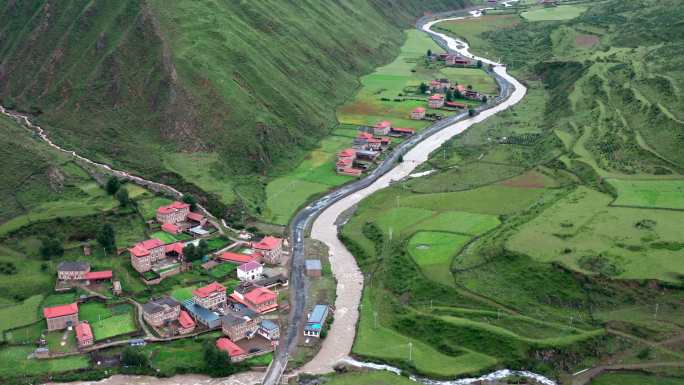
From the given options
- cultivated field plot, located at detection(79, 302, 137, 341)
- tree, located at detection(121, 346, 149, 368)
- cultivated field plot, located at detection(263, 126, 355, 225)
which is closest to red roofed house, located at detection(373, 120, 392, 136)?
cultivated field plot, located at detection(263, 126, 355, 225)

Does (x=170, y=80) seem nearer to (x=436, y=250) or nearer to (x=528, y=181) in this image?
(x=436, y=250)

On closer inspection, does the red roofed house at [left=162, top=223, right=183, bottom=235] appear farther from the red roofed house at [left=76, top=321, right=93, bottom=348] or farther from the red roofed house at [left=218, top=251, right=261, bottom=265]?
the red roofed house at [left=76, top=321, right=93, bottom=348]

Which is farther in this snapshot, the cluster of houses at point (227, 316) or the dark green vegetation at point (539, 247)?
the cluster of houses at point (227, 316)


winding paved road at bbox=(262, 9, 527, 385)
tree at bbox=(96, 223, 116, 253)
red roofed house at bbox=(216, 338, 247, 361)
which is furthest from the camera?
tree at bbox=(96, 223, 116, 253)

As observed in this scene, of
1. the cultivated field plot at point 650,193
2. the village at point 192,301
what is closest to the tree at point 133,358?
the village at point 192,301

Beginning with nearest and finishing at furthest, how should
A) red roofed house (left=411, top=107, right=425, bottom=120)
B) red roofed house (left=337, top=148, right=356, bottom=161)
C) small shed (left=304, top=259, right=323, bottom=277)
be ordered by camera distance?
small shed (left=304, top=259, right=323, bottom=277) < red roofed house (left=337, top=148, right=356, bottom=161) < red roofed house (left=411, top=107, right=425, bottom=120)

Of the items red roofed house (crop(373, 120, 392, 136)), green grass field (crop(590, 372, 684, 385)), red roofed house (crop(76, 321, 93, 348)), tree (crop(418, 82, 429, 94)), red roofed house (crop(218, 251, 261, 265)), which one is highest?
tree (crop(418, 82, 429, 94))

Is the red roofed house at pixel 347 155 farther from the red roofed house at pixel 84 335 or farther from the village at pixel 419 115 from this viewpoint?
the red roofed house at pixel 84 335
